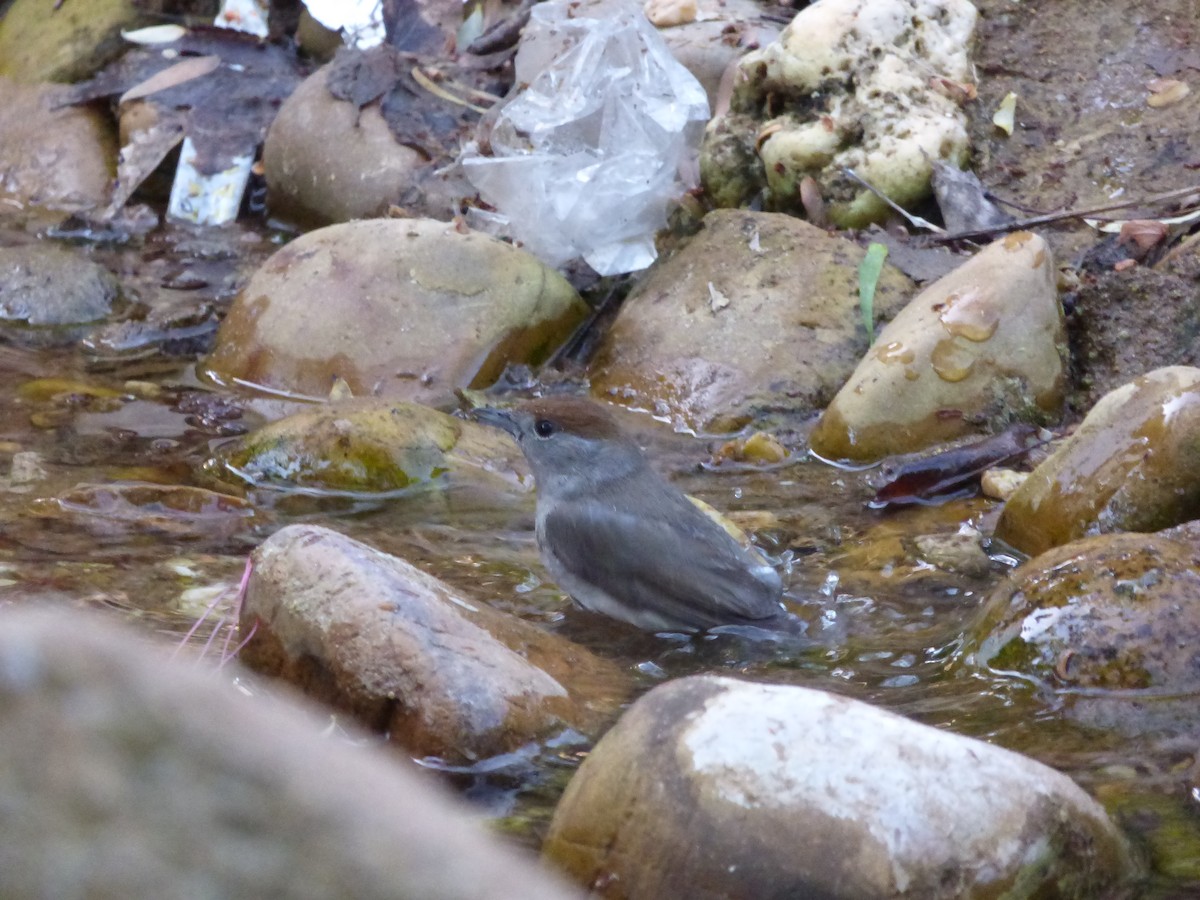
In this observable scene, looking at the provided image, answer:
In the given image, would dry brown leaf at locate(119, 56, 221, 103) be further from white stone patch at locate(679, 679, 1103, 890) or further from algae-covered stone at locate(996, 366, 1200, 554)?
white stone patch at locate(679, 679, 1103, 890)

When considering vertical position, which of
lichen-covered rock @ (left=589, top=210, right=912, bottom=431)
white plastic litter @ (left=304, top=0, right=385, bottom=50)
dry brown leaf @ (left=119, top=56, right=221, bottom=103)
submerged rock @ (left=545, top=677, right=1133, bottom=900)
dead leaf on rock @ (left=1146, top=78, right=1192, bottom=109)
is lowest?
lichen-covered rock @ (left=589, top=210, right=912, bottom=431)

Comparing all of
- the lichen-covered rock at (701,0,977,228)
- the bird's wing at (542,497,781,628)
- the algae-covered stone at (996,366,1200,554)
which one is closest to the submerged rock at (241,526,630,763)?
the bird's wing at (542,497,781,628)

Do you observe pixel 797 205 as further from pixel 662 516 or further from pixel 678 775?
pixel 678 775

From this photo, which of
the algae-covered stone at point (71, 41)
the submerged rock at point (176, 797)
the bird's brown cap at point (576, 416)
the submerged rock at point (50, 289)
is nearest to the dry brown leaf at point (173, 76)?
the algae-covered stone at point (71, 41)

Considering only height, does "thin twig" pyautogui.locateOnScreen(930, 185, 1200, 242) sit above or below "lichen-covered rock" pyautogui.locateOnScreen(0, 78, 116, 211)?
above

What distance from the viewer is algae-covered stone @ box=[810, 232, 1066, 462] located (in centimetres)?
603

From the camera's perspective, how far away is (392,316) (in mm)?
7027

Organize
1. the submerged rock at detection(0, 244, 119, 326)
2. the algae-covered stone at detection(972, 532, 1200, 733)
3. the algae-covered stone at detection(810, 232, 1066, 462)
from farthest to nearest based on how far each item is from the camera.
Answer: the submerged rock at detection(0, 244, 119, 326)
the algae-covered stone at detection(810, 232, 1066, 462)
the algae-covered stone at detection(972, 532, 1200, 733)

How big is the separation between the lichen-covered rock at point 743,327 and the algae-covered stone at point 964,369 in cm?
53

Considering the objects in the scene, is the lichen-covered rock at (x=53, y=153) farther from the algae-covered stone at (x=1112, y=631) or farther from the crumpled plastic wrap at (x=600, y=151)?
the algae-covered stone at (x=1112, y=631)

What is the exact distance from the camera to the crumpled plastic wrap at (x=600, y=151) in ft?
25.2

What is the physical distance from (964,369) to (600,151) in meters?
2.59

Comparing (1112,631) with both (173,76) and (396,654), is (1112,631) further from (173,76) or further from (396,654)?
(173,76)

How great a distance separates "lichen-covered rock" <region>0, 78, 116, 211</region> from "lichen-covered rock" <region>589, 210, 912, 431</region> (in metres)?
4.51
